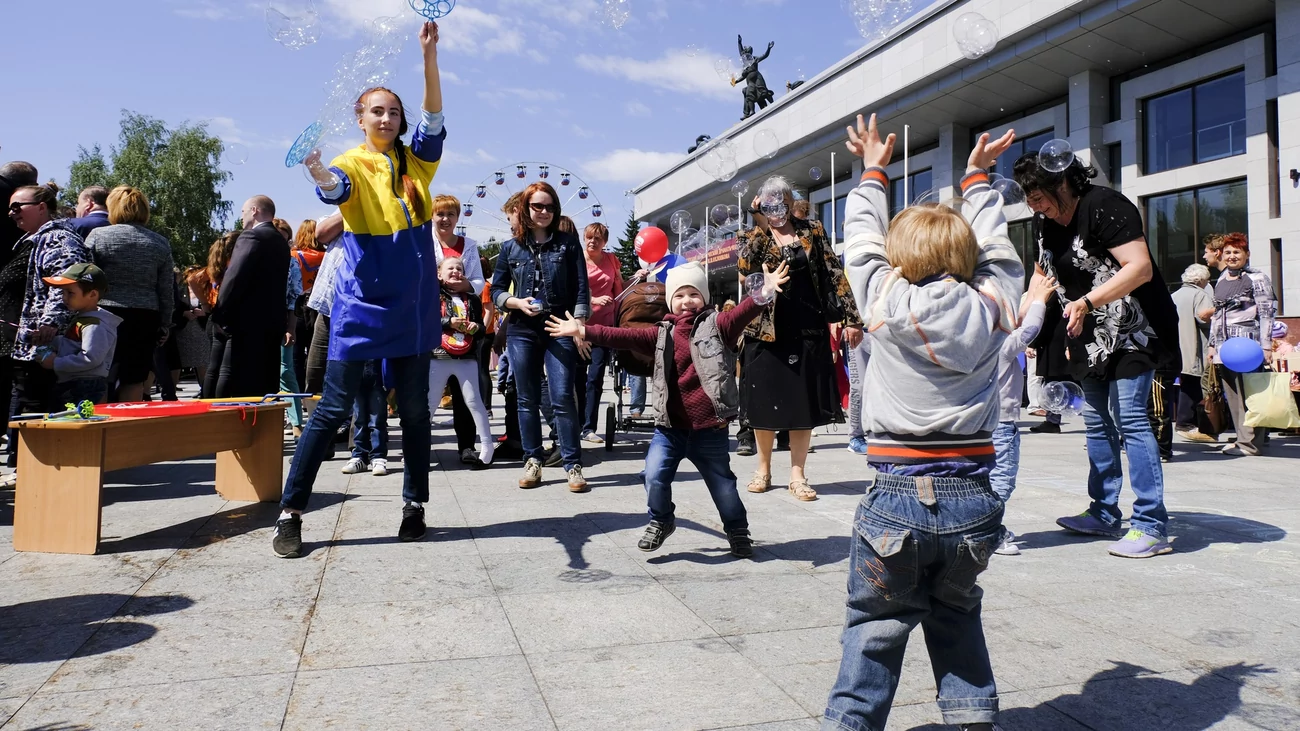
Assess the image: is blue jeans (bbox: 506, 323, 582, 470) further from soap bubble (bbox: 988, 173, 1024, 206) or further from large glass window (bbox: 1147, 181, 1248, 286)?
large glass window (bbox: 1147, 181, 1248, 286)

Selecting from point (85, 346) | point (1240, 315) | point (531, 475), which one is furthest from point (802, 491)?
point (1240, 315)

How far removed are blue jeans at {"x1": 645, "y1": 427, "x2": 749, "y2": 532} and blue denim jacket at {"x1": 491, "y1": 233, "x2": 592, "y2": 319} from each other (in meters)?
2.15

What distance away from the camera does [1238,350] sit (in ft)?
25.5

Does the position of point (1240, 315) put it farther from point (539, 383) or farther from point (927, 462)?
point (927, 462)

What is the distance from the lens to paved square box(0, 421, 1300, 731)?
233cm

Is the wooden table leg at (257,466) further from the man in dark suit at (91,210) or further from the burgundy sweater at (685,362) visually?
the burgundy sweater at (685,362)

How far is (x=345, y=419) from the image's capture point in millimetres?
4266

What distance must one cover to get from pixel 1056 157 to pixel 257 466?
476 centimetres

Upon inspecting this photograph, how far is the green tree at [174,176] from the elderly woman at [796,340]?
2043 inches

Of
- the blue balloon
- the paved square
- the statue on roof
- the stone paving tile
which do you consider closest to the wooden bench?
the paved square

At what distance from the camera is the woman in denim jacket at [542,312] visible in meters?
6.02

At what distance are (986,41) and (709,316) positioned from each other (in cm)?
314

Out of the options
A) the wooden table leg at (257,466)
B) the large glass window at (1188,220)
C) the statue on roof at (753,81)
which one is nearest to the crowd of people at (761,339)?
the wooden table leg at (257,466)

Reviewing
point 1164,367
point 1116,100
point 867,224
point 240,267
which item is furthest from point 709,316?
point 1116,100
